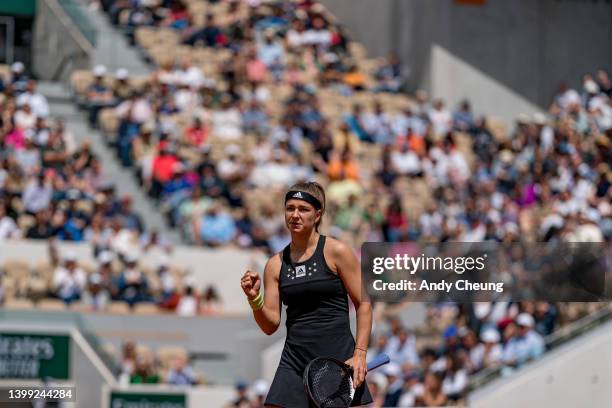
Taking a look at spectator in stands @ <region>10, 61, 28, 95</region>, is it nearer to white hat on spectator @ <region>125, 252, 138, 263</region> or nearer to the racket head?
white hat on spectator @ <region>125, 252, 138, 263</region>

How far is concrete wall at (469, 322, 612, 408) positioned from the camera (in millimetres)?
19062

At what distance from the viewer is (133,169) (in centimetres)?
2480

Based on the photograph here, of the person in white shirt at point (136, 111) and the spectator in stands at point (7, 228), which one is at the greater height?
the person in white shirt at point (136, 111)

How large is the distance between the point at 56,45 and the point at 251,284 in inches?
847

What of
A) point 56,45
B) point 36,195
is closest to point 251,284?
point 36,195

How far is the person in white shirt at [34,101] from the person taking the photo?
978 inches

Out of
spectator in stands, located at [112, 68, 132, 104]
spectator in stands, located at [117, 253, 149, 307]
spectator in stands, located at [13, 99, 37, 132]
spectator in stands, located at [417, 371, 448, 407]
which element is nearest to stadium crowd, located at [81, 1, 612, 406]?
spectator in stands, located at [417, 371, 448, 407]

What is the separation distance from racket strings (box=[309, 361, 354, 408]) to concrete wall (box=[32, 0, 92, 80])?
63.1ft

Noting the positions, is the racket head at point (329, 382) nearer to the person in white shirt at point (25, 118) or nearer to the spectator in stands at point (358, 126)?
the person in white shirt at point (25, 118)

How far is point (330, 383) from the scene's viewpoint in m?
9.12

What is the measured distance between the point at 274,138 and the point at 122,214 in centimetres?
401

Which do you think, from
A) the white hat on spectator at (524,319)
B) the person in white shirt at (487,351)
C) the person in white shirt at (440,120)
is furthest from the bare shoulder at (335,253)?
the person in white shirt at (440,120)

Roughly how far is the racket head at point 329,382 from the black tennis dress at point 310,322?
86 mm

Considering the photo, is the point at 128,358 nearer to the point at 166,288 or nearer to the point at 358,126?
the point at 166,288
